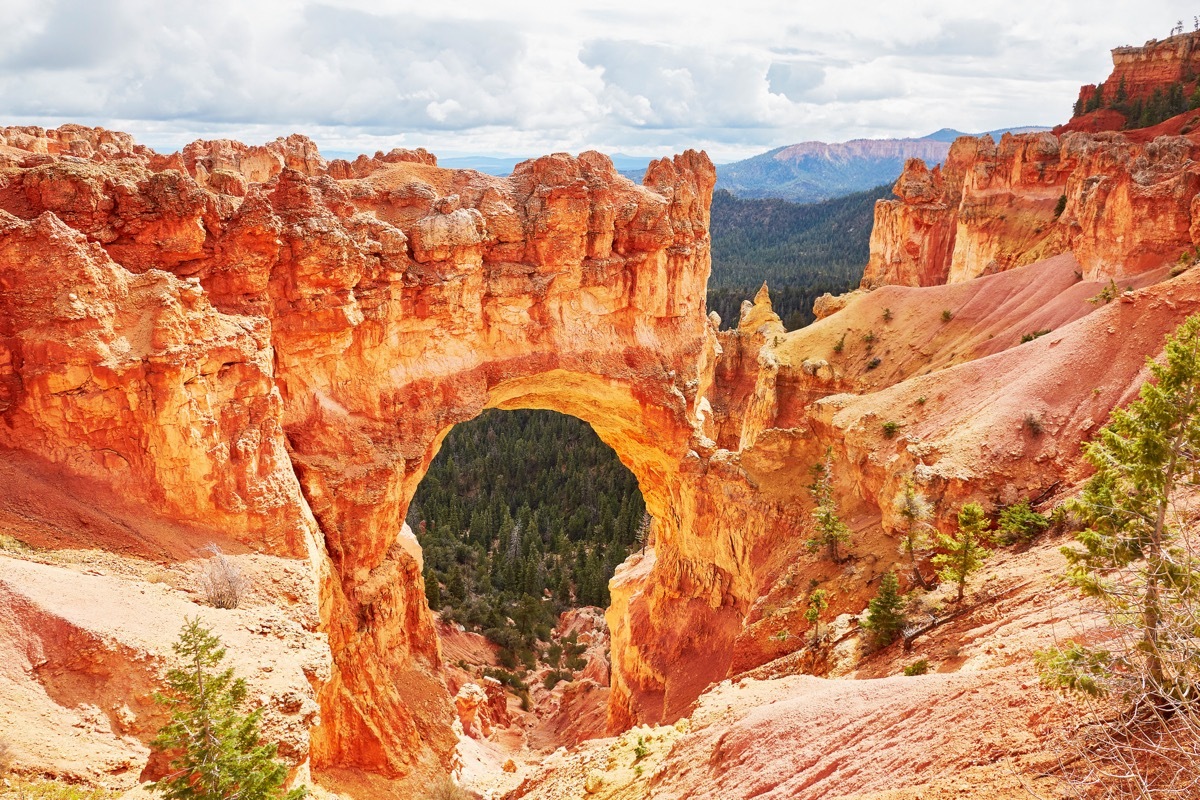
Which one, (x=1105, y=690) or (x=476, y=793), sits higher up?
(x=1105, y=690)

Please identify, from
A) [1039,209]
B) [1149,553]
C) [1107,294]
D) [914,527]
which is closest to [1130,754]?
[1149,553]

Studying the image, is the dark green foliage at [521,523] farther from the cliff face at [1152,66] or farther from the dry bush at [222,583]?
the cliff face at [1152,66]

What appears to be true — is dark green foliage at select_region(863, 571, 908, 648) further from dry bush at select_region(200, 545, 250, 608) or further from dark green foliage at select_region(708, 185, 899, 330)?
dark green foliage at select_region(708, 185, 899, 330)

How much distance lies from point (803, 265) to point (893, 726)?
160234mm

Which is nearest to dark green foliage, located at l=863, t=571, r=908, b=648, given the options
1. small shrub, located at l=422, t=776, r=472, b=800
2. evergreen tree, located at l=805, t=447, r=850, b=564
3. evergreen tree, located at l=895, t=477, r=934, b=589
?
evergreen tree, located at l=895, t=477, r=934, b=589

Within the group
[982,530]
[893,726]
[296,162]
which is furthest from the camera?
[296,162]

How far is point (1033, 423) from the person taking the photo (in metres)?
24.9

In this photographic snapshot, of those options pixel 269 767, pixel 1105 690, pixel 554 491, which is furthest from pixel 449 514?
pixel 1105 690

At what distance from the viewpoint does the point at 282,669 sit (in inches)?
581

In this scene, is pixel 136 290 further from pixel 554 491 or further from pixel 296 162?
pixel 554 491

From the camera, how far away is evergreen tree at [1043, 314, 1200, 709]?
9.30 m

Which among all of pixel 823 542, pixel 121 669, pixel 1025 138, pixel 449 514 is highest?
pixel 1025 138

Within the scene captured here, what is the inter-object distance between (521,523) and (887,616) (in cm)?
4311

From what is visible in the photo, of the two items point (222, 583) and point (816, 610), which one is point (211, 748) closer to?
point (222, 583)
